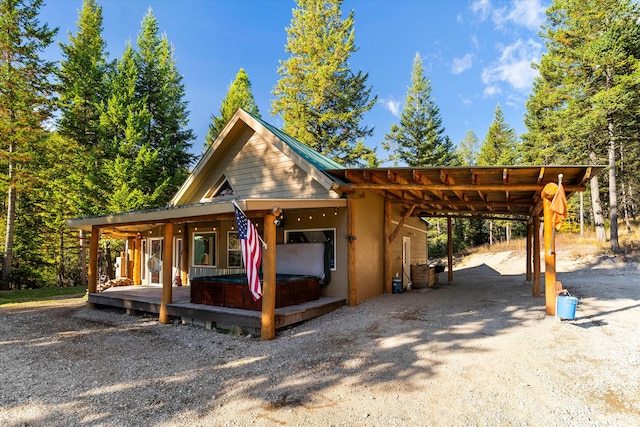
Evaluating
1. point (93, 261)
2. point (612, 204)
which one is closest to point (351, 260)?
point (93, 261)

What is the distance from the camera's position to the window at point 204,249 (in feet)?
38.5

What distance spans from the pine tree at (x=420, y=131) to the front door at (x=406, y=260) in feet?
53.5

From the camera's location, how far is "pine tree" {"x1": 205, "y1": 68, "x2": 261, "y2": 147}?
79.2ft

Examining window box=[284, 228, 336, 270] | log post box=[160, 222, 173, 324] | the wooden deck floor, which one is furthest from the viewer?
window box=[284, 228, 336, 270]

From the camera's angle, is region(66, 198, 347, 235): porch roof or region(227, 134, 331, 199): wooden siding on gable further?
region(227, 134, 331, 199): wooden siding on gable

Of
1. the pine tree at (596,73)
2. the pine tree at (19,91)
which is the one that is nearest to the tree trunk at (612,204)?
the pine tree at (596,73)

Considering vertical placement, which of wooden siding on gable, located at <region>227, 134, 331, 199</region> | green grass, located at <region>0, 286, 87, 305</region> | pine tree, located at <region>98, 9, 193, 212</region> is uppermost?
pine tree, located at <region>98, 9, 193, 212</region>

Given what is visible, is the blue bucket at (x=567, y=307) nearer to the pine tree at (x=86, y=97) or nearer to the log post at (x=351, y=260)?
the log post at (x=351, y=260)

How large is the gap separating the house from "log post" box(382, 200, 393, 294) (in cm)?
3

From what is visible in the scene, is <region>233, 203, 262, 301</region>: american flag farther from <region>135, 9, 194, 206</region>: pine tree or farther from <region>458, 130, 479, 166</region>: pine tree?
<region>458, 130, 479, 166</region>: pine tree

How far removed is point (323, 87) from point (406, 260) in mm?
13593

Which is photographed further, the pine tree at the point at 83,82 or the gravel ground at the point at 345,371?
the pine tree at the point at 83,82

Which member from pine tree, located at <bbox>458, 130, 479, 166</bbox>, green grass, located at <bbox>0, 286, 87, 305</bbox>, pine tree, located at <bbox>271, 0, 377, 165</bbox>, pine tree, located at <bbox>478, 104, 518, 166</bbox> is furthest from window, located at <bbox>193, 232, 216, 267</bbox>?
pine tree, located at <bbox>458, 130, 479, 166</bbox>

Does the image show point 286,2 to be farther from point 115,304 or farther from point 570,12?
point 115,304
